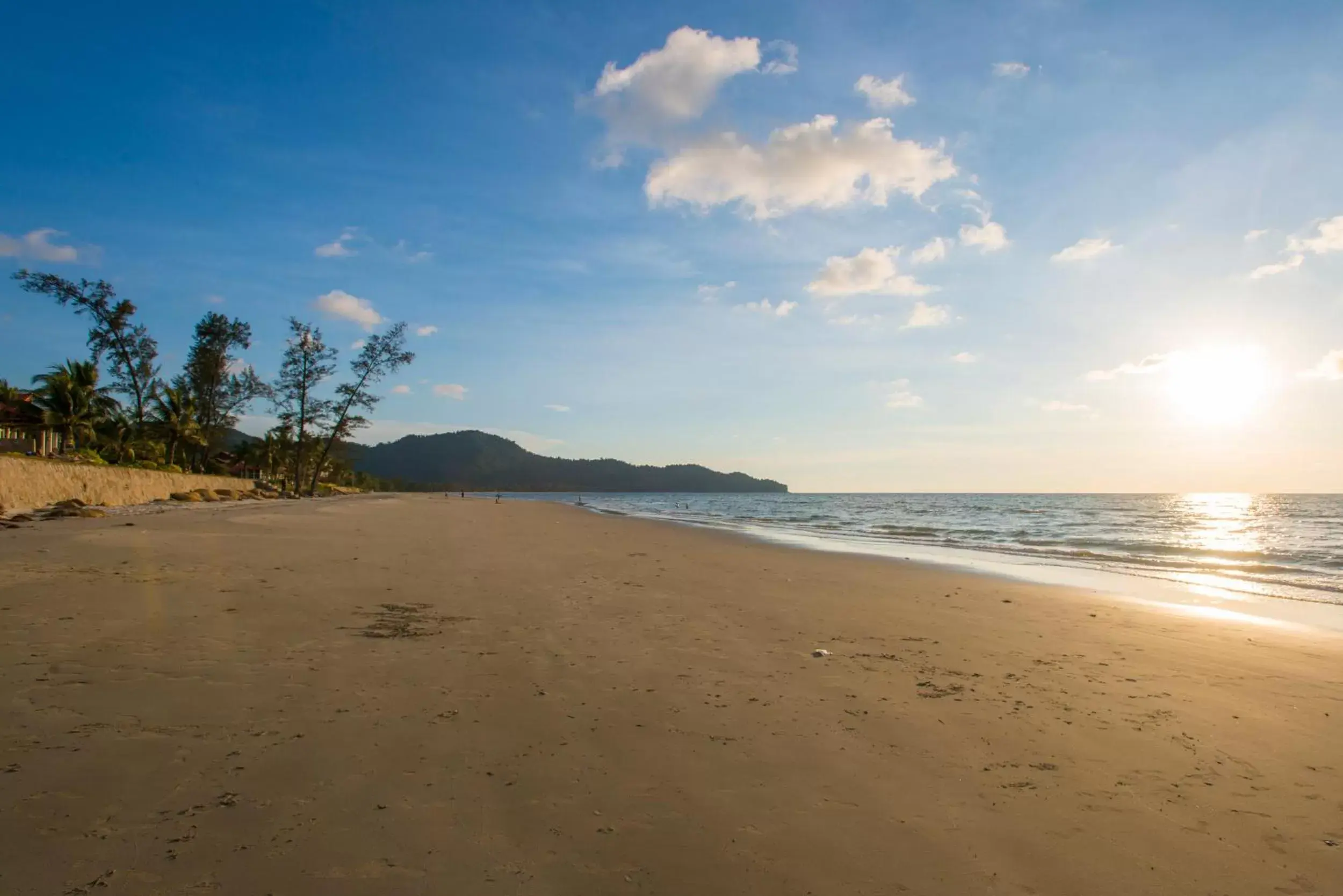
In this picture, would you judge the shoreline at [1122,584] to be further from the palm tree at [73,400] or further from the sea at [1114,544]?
the palm tree at [73,400]

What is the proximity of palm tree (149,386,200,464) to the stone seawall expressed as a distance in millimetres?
10896

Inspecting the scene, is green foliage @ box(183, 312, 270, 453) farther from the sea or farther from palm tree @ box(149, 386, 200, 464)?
the sea

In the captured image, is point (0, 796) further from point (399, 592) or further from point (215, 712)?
point (399, 592)

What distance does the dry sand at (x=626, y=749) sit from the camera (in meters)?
3.11

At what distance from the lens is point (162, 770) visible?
12.1 ft

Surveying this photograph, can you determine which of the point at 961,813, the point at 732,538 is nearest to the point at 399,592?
the point at 961,813

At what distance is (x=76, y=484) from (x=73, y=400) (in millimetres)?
17437

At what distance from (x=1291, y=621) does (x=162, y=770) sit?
1412 centimetres

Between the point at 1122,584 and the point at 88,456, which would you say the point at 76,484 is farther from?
the point at 1122,584

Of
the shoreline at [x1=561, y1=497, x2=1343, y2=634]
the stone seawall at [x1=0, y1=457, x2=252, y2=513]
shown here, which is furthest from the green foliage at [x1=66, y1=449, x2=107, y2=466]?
the shoreline at [x1=561, y1=497, x2=1343, y2=634]

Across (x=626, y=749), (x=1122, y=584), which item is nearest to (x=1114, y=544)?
(x=1122, y=584)

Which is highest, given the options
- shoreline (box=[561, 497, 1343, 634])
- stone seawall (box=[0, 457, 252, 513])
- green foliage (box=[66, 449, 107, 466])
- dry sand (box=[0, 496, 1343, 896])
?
green foliage (box=[66, 449, 107, 466])

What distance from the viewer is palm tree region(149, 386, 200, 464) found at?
43812 mm

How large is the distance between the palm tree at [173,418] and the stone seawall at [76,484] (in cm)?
1090
